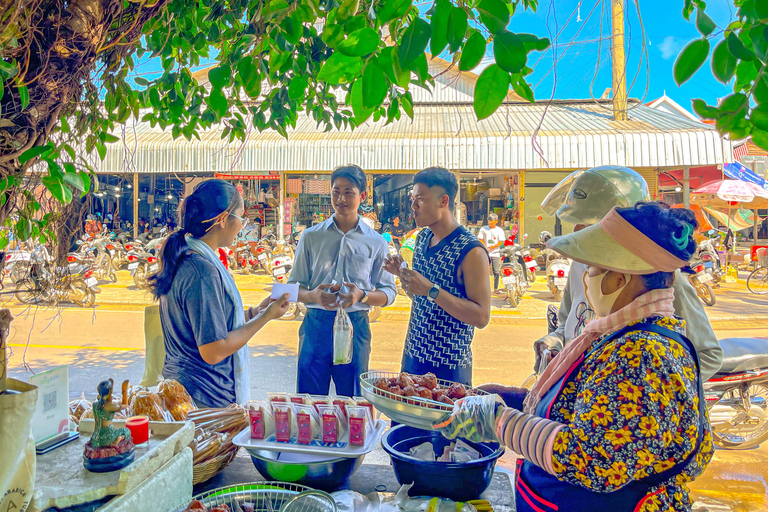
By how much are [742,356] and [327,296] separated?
3.21 metres

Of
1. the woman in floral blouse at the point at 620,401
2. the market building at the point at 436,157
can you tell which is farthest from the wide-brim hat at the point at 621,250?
the market building at the point at 436,157

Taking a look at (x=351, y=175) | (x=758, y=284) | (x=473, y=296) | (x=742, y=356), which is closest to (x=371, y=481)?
(x=473, y=296)

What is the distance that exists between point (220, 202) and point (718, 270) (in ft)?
43.7

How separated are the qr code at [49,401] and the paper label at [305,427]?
32.2 inches

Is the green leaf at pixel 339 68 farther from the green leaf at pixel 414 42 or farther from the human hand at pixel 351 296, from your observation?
the human hand at pixel 351 296

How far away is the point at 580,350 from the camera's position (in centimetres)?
162

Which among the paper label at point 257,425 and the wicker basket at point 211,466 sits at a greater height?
the paper label at point 257,425

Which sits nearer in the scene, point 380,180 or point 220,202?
point 220,202

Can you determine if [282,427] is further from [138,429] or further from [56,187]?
[56,187]

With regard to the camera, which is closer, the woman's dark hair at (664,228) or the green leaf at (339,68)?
the green leaf at (339,68)

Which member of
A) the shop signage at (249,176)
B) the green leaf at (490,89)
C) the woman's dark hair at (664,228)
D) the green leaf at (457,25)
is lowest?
the woman's dark hair at (664,228)

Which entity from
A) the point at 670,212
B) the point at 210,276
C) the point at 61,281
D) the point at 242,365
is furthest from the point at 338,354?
the point at 670,212

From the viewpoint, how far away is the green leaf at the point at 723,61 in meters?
1.30

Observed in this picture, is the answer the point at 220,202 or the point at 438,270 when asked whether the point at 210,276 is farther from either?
the point at 438,270
